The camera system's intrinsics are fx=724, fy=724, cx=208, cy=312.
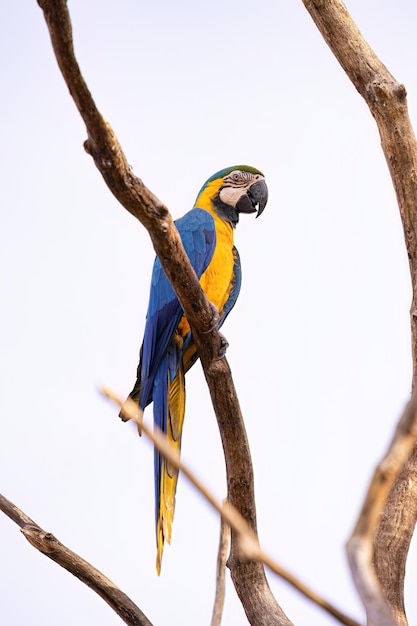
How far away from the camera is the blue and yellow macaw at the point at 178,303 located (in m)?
2.23

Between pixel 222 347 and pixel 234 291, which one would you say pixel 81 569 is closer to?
pixel 222 347

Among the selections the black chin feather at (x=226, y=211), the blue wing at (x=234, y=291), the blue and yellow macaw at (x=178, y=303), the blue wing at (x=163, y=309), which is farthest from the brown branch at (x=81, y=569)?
the black chin feather at (x=226, y=211)

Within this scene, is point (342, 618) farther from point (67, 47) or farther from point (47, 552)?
point (47, 552)

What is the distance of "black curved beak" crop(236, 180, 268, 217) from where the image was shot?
3096 millimetres

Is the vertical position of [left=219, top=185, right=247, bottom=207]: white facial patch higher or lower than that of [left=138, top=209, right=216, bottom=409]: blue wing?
higher

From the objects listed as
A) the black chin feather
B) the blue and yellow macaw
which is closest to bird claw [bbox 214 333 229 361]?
the blue and yellow macaw

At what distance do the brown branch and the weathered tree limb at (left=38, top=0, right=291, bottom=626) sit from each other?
0.28 m

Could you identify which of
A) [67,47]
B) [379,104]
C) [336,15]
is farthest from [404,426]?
[336,15]

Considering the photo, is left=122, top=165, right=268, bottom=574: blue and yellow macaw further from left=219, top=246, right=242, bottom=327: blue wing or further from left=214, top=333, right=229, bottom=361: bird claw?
left=214, top=333, right=229, bottom=361: bird claw

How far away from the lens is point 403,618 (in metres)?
1.81

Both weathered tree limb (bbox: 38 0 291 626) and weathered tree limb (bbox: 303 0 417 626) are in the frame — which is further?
weathered tree limb (bbox: 303 0 417 626)

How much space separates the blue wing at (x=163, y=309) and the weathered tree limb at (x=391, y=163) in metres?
0.84

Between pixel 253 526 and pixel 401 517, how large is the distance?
39cm

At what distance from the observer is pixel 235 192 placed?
3.10 meters
